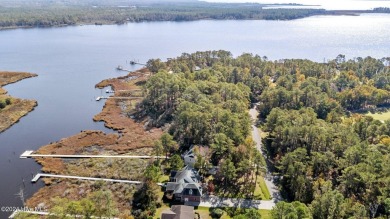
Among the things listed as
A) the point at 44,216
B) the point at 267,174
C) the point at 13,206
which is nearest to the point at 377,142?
the point at 267,174

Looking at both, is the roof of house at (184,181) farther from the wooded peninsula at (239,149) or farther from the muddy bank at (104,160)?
the muddy bank at (104,160)

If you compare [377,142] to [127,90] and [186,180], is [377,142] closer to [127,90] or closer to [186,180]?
[186,180]

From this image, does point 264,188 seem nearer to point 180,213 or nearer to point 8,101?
point 180,213

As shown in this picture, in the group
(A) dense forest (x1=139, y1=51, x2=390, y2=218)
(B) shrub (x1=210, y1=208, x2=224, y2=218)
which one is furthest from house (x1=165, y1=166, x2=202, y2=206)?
(A) dense forest (x1=139, y1=51, x2=390, y2=218)

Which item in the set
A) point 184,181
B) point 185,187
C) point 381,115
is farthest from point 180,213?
point 381,115

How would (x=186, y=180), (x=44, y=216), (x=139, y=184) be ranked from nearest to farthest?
(x=44, y=216) < (x=186, y=180) < (x=139, y=184)

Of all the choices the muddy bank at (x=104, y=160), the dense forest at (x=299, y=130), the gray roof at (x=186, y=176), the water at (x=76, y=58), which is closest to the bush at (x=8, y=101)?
the water at (x=76, y=58)
